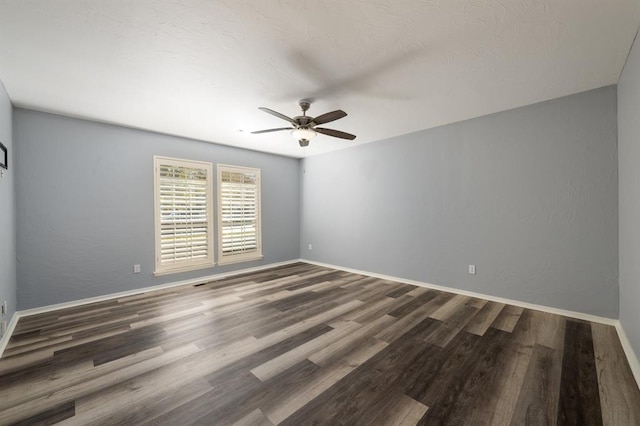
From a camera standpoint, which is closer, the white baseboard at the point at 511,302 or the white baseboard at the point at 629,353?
the white baseboard at the point at 629,353

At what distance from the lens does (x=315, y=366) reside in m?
2.05

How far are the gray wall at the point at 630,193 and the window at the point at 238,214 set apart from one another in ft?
17.3

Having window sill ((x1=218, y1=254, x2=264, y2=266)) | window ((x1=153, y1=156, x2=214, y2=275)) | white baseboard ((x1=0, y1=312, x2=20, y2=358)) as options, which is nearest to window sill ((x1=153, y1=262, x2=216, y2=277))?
window ((x1=153, y1=156, x2=214, y2=275))

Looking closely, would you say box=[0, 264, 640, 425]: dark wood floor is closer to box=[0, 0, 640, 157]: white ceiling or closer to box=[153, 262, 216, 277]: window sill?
box=[153, 262, 216, 277]: window sill

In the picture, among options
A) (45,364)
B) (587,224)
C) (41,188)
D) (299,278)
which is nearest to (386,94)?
(587,224)

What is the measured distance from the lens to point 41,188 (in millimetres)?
3270

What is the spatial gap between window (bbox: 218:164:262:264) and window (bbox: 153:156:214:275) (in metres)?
0.25

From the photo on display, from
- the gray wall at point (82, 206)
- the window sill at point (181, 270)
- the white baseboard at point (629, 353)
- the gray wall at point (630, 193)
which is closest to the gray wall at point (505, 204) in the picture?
the gray wall at point (630, 193)

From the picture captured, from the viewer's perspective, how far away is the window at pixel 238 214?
16.4 feet

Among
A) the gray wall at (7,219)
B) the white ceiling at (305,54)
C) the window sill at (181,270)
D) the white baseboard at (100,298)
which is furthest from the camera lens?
the window sill at (181,270)

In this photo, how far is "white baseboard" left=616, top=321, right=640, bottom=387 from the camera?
1.87 m

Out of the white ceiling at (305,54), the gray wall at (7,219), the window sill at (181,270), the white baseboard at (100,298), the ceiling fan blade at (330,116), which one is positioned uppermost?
the white ceiling at (305,54)

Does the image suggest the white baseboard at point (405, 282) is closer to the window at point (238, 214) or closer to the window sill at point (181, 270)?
the window sill at point (181, 270)

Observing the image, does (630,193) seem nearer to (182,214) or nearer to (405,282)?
(405,282)
